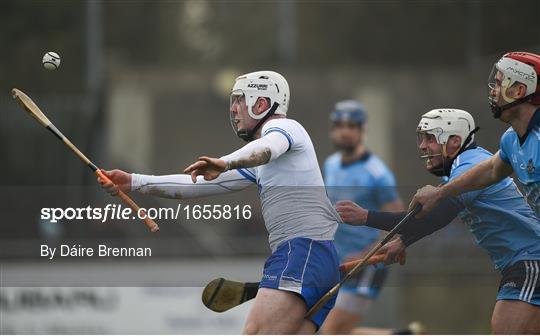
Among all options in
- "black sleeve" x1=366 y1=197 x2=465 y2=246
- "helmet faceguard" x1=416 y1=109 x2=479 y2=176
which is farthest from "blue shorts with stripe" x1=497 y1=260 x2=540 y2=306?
"helmet faceguard" x1=416 y1=109 x2=479 y2=176

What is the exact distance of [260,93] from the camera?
757cm

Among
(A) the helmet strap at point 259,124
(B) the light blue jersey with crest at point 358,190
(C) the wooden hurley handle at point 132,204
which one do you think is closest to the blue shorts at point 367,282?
(B) the light blue jersey with crest at point 358,190

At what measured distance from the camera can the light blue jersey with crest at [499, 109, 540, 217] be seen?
7.23 metres

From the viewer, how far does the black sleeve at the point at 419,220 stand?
7.67 metres

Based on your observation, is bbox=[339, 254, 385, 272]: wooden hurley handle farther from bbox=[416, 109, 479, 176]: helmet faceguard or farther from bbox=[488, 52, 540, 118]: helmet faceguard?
bbox=[488, 52, 540, 118]: helmet faceguard

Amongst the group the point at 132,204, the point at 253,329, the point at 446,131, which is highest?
the point at 446,131

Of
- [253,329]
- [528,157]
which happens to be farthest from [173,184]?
[528,157]

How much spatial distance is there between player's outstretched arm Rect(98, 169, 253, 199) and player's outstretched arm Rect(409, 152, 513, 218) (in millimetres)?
994

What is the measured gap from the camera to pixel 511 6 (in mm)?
26625

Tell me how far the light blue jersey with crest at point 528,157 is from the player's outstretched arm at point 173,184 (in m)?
1.42

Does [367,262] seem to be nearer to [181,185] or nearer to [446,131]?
[446,131]
